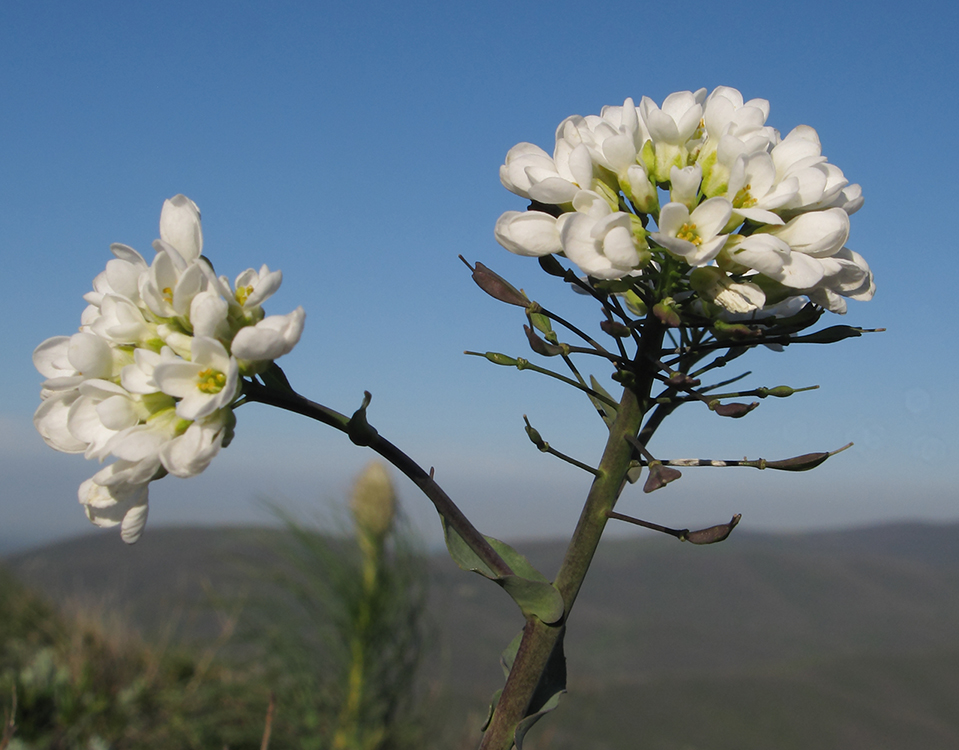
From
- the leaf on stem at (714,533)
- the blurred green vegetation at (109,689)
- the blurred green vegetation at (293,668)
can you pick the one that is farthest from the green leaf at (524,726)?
the blurred green vegetation at (293,668)

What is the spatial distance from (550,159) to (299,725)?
8.98 ft

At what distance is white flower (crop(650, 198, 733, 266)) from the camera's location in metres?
0.59

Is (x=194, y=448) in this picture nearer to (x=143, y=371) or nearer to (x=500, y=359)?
(x=143, y=371)

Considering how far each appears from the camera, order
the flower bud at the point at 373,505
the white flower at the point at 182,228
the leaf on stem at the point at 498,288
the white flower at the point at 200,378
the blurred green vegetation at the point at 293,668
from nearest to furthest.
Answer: the white flower at the point at 200,378
the white flower at the point at 182,228
the leaf on stem at the point at 498,288
the blurred green vegetation at the point at 293,668
the flower bud at the point at 373,505

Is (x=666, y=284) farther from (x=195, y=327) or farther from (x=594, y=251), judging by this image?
(x=195, y=327)

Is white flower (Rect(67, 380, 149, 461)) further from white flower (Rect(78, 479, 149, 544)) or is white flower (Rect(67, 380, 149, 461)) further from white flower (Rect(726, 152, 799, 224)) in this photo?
white flower (Rect(726, 152, 799, 224))

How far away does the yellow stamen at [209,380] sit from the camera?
0.58 metres

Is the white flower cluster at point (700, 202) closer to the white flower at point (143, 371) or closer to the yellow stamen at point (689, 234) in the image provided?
the yellow stamen at point (689, 234)

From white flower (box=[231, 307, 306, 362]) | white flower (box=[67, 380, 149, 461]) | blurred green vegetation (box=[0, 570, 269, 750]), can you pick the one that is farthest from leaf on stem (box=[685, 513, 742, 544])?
blurred green vegetation (box=[0, 570, 269, 750])

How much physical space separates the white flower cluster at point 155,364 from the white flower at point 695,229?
0.31 metres

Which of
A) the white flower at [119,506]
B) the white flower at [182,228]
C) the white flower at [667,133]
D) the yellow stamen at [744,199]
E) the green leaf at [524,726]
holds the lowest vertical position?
the green leaf at [524,726]

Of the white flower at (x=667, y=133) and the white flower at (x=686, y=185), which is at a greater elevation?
the white flower at (x=667, y=133)

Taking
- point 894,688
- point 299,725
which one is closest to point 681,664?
point 894,688

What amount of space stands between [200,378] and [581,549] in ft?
1.19
